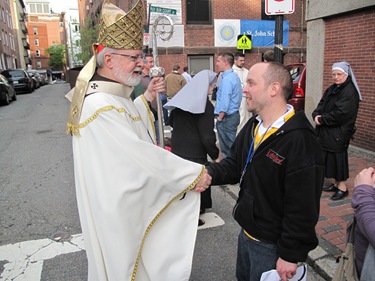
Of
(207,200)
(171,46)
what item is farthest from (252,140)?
(171,46)

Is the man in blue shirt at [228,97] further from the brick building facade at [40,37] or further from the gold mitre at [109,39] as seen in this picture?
the brick building facade at [40,37]

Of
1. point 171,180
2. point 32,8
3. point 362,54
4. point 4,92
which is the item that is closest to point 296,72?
point 362,54

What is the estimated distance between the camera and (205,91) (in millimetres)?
3643

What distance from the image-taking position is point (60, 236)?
3.94 metres

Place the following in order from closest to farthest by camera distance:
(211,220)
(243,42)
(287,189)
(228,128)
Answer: (287,189), (211,220), (228,128), (243,42)

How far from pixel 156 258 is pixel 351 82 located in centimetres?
356

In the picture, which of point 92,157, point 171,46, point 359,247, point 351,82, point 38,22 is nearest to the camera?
point 359,247

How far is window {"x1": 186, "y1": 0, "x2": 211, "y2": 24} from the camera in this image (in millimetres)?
17516

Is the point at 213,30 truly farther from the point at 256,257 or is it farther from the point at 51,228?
the point at 256,257

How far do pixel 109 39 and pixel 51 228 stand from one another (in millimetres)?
2853

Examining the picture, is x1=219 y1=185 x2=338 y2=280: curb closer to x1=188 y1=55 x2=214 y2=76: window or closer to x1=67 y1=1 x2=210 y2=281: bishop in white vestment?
x1=67 y1=1 x2=210 y2=281: bishop in white vestment

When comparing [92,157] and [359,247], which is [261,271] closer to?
[359,247]

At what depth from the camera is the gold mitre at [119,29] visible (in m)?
2.25

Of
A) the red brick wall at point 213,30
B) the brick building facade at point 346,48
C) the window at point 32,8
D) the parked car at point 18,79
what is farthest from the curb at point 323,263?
the window at point 32,8
